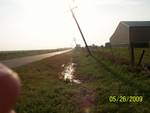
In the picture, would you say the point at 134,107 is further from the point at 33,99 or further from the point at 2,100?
the point at 2,100

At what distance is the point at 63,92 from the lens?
1127 centimetres

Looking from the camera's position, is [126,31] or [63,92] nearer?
[63,92]

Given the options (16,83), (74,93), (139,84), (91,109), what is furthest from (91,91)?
(16,83)

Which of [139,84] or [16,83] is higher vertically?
[16,83]

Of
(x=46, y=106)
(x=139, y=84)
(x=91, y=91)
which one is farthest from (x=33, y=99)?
(x=139, y=84)

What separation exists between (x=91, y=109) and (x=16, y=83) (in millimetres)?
7919

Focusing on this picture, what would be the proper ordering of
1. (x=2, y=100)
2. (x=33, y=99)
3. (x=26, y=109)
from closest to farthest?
(x=2, y=100)
(x=26, y=109)
(x=33, y=99)

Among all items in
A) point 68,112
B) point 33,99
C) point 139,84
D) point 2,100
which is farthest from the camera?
point 139,84

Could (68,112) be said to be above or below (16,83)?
below

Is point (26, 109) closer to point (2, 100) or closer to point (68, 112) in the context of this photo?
point (68, 112)

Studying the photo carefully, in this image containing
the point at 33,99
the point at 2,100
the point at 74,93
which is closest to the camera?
the point at 2,100

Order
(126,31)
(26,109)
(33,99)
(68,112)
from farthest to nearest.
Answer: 1. (126,31)
2. (33,99)
3. (26,109)
4. (68,112)

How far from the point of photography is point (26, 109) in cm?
849

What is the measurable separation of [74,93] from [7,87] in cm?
1064
